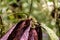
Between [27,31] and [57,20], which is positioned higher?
[27,31]

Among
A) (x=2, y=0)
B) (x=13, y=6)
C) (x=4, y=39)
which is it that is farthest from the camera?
(x=13, y=6)

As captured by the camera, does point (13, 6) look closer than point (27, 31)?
No

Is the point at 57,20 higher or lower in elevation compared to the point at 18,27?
lower

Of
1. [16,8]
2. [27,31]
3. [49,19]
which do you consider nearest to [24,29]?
[27,31]

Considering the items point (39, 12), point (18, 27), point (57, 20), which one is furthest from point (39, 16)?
point (18, 27)

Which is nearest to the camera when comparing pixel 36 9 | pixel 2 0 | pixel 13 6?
pixel 2 0

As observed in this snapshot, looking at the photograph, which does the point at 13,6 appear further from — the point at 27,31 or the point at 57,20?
the point at 27,31

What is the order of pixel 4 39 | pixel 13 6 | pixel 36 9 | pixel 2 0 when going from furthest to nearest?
pixel 13 6, pixel 36 9, pixel 2 0, pixel 4 39

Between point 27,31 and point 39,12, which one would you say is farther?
point 39,12

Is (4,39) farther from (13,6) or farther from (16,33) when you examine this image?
(13,6)
